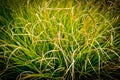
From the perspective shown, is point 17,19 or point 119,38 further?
point 17,19

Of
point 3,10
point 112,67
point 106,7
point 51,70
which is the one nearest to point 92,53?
point 112,67

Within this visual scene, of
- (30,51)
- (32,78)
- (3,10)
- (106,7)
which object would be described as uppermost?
(3,10)

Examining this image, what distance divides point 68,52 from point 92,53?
136mm

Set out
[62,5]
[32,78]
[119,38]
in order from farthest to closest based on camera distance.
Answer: [62,5] → [119,38] → [32,78]

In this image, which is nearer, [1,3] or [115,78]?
[115,78]

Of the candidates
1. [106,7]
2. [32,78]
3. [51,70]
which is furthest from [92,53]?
[106,7]

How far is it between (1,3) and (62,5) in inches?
17.2

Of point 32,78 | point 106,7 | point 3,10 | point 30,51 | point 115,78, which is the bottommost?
point 115,78

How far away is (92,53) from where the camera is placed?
1418mm

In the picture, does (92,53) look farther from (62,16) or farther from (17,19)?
(17,19)

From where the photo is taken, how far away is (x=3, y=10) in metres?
1.75

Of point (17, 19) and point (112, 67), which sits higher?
point (17, 19)

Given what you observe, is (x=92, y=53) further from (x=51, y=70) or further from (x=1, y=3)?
(x=1, y=3)

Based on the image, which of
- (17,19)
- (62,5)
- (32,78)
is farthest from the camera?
(62,5)
